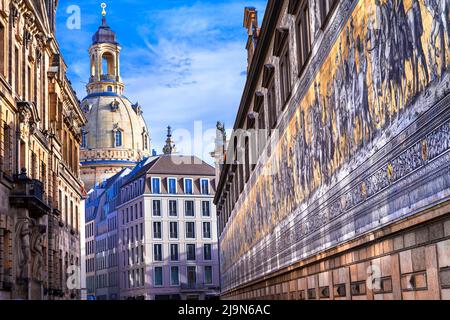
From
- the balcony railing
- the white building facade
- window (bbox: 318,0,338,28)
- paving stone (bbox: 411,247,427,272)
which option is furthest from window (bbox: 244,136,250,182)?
the balcony railing

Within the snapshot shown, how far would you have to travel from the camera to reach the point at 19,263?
3222cm

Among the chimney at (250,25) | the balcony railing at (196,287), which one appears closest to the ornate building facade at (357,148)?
the chimney at (250,25)

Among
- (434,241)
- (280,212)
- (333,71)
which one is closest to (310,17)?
(333,71)

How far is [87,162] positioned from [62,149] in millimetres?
76365

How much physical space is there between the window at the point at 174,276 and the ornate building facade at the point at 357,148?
202ft

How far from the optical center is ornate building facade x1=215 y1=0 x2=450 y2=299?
1148 centimetres

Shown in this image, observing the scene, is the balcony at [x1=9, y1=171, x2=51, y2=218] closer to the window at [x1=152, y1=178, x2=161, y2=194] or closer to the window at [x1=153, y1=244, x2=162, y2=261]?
the window at [x1=153, y1=244, x2=162, y2=261]

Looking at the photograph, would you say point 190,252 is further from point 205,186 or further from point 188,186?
point 205,186

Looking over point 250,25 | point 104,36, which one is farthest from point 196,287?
point 104,36

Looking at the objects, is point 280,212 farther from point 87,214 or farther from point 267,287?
point 87,214

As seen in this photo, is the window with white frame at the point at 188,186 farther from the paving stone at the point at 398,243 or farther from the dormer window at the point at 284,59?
the paving stone at the point at 398,243

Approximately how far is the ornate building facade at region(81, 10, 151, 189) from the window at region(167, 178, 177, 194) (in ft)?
97.3

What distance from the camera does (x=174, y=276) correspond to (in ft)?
299

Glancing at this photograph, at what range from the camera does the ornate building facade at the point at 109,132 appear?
123188 millimetres
